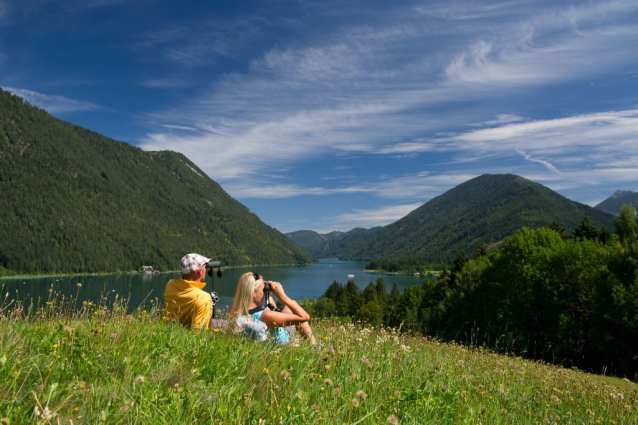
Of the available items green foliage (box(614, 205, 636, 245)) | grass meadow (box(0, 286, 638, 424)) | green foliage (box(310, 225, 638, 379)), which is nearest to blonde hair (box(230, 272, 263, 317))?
grass meadow (box(0, 286, 638, 424))

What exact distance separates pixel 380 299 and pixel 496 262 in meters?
44.3

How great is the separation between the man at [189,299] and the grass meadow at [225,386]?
1017 mm

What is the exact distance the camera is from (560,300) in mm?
26422

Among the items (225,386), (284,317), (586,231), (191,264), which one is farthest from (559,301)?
(225,386)

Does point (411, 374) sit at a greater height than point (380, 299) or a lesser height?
greater

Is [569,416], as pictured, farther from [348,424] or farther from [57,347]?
[57,347]

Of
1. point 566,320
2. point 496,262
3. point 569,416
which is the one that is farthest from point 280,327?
point 496,262

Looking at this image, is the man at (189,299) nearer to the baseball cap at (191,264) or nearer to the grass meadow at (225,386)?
the baseball cap at (191,264)

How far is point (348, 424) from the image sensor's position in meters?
2.37

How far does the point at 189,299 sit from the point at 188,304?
0.08 meters

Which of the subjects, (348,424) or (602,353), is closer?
(348,424)

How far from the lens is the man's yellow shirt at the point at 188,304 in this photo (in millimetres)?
5656

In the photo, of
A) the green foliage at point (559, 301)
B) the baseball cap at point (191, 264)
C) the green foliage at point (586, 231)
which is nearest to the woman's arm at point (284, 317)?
the baseball cap at point (191, 264)

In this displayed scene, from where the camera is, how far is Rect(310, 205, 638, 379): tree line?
19953mm
